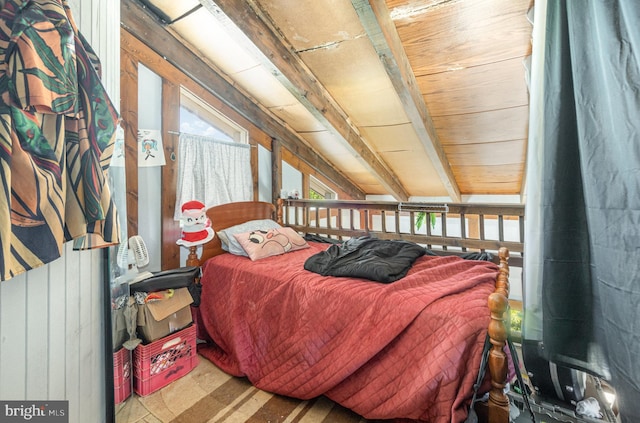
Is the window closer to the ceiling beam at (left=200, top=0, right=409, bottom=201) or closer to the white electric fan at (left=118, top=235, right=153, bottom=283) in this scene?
the ceiling beam at (left=200, top=0, right=409, bottom=201)

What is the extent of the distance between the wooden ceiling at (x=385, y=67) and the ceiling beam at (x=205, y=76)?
61mm

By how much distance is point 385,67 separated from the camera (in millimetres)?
1995

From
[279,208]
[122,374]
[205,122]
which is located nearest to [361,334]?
[122,374]

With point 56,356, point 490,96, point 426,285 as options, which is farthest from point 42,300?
point 490,96

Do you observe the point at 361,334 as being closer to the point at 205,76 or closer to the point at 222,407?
the point at 222,407

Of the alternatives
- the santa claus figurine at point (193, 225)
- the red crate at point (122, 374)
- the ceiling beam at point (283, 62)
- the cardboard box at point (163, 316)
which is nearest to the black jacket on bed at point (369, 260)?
the cardboard box at point (163, 316)

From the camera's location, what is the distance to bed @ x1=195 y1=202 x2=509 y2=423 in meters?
1.12

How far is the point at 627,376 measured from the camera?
65 centimetres

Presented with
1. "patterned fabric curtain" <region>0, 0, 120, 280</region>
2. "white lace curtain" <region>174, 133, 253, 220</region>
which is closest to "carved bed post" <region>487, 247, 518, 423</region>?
"patterned fabric curtain" <region>0, 0, 120, 280</region>

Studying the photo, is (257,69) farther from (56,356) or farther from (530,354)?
(530,354)

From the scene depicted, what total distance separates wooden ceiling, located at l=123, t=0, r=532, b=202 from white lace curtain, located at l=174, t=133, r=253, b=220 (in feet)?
2.32

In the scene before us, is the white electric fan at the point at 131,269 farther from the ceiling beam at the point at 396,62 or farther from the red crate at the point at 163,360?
the ceiling beam at the point at 396,62

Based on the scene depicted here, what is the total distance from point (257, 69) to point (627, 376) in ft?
9.41

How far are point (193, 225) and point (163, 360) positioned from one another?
966 millimetres
